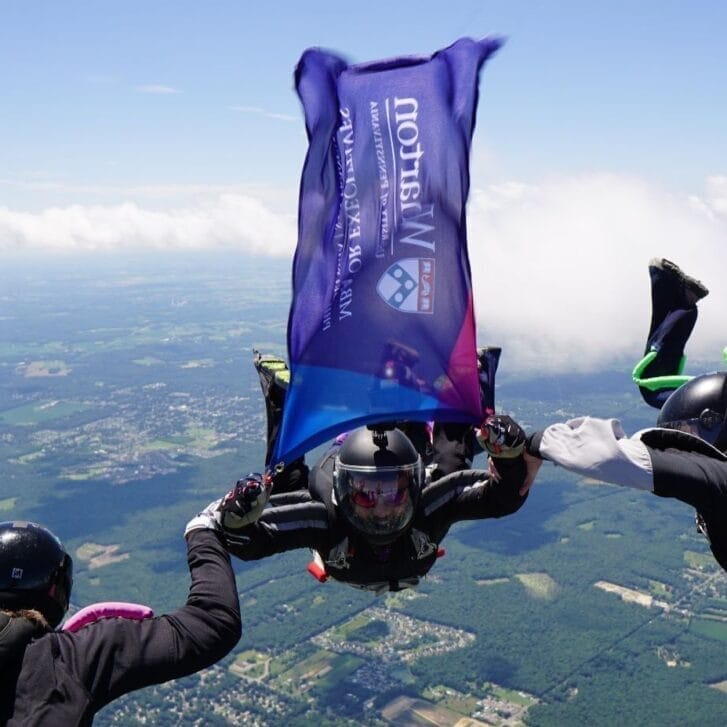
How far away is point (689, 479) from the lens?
11.5 ft

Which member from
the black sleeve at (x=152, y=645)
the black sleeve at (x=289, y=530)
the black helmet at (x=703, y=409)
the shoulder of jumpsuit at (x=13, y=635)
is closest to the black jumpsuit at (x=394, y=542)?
the black sleeve at (x=289, y=530)

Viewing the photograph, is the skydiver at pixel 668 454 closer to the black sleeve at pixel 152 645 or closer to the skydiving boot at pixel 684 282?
the black sleeve at pixel 152 645

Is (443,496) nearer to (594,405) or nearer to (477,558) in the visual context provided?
(477,558)

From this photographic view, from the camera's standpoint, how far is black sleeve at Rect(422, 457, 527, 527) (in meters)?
5.37

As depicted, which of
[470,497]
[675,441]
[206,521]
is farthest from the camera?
[470,497]

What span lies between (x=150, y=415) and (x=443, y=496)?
504ft

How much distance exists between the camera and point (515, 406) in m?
152

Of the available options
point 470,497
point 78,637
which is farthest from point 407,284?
point 78,637

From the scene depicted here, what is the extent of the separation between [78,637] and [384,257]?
3.11 meters

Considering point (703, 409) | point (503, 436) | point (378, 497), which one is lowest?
point (378, 497)

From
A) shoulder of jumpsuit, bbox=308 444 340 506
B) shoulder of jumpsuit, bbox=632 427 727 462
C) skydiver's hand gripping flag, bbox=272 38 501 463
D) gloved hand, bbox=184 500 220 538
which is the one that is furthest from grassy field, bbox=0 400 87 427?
shoulder of jumpsuit, bbox=632 427 727 462

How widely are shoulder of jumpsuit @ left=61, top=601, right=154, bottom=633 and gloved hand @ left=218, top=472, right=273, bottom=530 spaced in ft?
2.41

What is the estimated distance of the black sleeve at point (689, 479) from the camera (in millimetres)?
3469

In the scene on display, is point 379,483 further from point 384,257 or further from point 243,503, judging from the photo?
point 384,257
